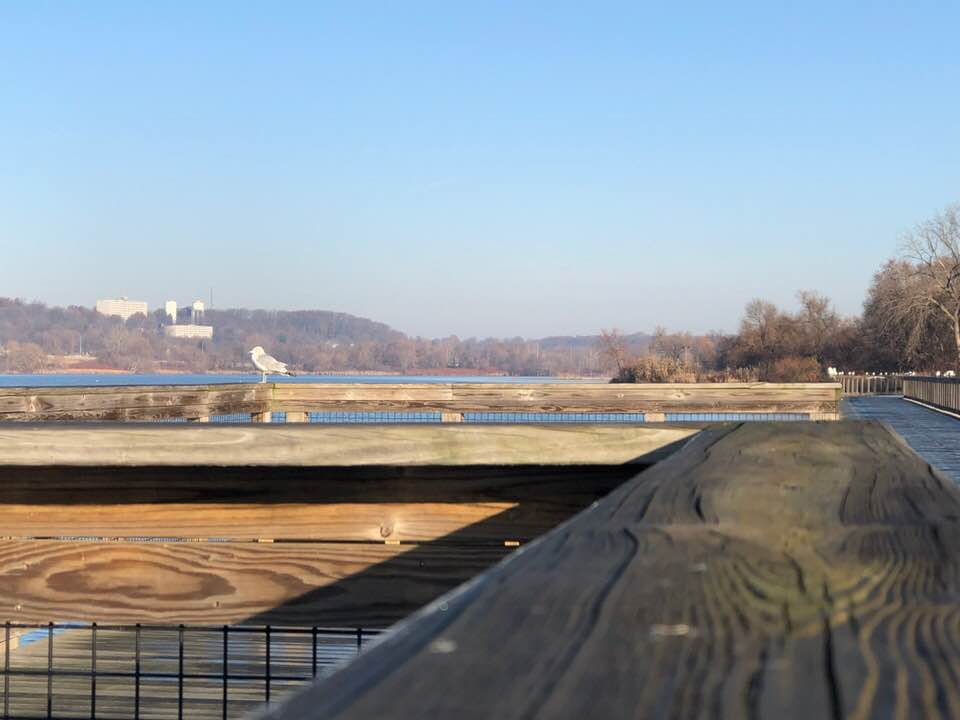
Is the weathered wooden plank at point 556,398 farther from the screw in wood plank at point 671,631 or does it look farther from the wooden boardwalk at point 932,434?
the screw in wood plank at point 671,631

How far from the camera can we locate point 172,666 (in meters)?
4.64

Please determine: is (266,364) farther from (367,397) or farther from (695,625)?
(695,625)

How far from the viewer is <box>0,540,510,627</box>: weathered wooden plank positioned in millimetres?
2904

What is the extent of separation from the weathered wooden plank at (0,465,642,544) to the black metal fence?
274 millimetres

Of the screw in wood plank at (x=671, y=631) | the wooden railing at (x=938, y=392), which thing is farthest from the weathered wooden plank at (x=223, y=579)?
the wooden railing at (x=938, y=392)

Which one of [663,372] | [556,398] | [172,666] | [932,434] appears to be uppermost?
[663,372]

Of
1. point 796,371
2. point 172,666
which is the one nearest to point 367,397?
point 172,666

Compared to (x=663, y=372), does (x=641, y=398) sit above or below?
below

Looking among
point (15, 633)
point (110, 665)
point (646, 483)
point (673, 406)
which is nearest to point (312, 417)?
point (673, 406)

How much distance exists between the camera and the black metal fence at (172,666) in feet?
10.2

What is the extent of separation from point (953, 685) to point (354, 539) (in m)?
2.32

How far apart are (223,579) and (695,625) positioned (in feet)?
7.24

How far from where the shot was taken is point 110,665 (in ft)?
17.5

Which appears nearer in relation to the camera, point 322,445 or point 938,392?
point 322,445
